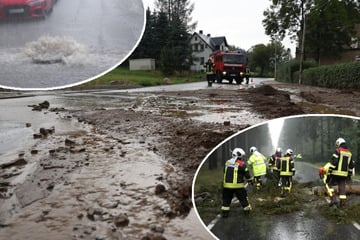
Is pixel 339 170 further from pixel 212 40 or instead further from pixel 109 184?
pixel 212 40

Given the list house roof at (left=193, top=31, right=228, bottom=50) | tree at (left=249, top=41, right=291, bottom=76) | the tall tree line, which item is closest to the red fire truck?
tree at (left=249, top=41, right=291, bottom=76)

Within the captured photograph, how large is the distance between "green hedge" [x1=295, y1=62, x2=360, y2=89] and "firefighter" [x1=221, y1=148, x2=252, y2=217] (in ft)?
49.1

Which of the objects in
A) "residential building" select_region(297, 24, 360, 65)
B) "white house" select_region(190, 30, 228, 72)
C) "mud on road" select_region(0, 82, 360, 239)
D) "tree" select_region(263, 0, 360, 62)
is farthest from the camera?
"white house" select_region(190, 30, 228, 72)

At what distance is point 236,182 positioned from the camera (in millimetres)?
1762

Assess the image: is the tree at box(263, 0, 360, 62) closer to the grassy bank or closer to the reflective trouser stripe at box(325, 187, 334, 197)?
the grassy bank

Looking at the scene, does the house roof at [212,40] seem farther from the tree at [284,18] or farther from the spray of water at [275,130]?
the spray of water at [275,130]

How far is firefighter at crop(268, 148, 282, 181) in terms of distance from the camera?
1705 mm

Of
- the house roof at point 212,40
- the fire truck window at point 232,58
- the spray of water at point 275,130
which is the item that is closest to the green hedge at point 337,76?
the fire truck window at point 232,58

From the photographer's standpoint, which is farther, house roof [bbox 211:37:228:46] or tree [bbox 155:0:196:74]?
house roof [bbox 211:37:228:46]

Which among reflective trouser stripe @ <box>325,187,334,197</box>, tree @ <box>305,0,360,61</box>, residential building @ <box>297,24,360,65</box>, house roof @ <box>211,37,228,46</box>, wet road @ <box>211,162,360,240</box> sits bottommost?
wet road @ <box>211,162,360,240</box>

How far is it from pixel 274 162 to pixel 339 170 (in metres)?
0.31

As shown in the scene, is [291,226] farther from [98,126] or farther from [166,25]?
[166,25]

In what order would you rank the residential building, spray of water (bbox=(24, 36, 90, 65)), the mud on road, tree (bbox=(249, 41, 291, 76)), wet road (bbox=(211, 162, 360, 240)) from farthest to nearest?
the residential building → tree (bbox=(249, 41, 291, 76)) → the mud on road → spray of water (bbox=(24, 36, 90, 65)) → wet road (bbox=(211, 162, 360, 240))

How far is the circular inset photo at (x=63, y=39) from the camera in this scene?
1.91m
